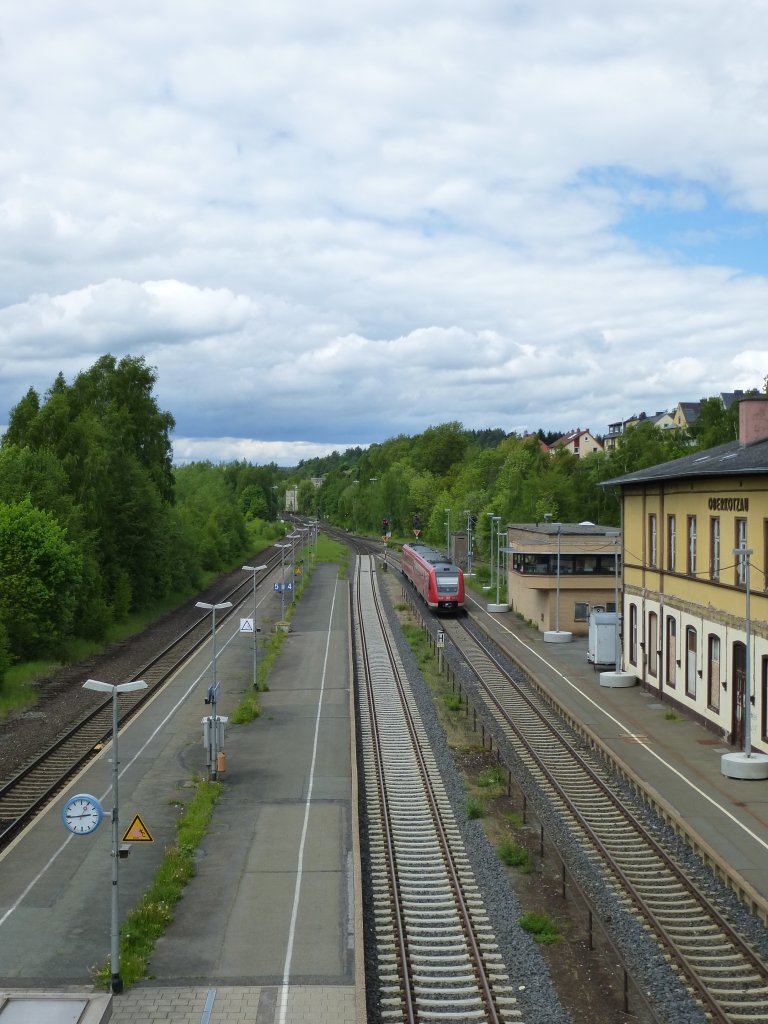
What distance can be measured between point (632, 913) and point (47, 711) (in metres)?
21.8

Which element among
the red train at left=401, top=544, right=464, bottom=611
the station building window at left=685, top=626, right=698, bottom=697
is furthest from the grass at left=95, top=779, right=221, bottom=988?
the red train at left=401, top=544, right=464, bottom=611

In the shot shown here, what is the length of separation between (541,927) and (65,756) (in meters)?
15.5

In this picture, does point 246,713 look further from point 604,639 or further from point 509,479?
point 509,479

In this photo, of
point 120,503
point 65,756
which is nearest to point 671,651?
point 65,756

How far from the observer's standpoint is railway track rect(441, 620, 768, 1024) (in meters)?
13.7

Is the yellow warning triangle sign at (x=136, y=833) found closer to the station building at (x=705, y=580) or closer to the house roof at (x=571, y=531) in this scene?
the station building at (x=705, y=580)

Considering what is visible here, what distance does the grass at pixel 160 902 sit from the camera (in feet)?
44.9

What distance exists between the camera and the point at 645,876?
58.2 feet

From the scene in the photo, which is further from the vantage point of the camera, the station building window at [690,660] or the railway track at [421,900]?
the station building window at [690,660]

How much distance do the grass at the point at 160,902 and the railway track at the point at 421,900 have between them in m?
3.34

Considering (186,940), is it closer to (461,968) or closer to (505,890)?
(461,968)

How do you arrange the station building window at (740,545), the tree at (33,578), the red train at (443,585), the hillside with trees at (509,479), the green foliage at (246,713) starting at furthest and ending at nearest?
the hillside with trees at (509,479) → the red train at (443,585) → the tree at (33,578) → the green foliage at (246,713) → the station building window at (740,545)

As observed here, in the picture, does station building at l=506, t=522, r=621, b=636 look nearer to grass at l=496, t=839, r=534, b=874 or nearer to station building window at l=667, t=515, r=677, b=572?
station building window at l=667, t=515, r=677, b=572

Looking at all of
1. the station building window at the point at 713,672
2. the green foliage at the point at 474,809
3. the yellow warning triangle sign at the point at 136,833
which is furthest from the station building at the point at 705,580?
the yellow warning triangle sign at the point at 136,833
